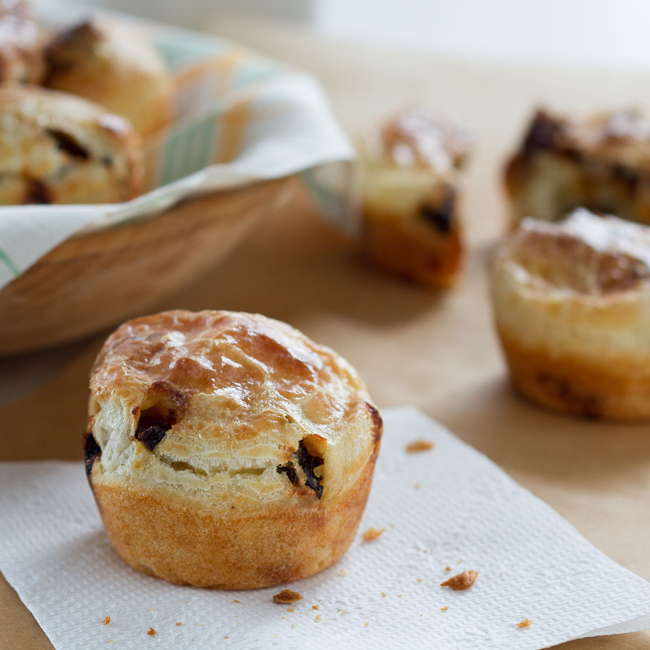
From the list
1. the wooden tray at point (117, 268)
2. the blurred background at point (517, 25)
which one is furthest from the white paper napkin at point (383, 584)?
the blurred background at point (517, 25)

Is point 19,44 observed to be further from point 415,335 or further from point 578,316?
point 578,316

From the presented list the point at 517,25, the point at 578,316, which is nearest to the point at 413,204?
the point at 578,316

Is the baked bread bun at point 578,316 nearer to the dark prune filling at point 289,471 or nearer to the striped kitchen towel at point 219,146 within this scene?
the striped kitchen towel at point 219,146

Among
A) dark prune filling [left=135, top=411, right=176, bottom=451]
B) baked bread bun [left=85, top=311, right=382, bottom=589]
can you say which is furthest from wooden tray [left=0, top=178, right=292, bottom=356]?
dark prune filling [left=135, top=411, right=176, bottom=451]

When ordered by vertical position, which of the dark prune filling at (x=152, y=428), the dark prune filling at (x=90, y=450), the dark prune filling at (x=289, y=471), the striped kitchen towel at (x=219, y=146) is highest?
the striped kitchen towel at (x=219, y=146)

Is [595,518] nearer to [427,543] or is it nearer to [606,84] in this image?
[427,543]
